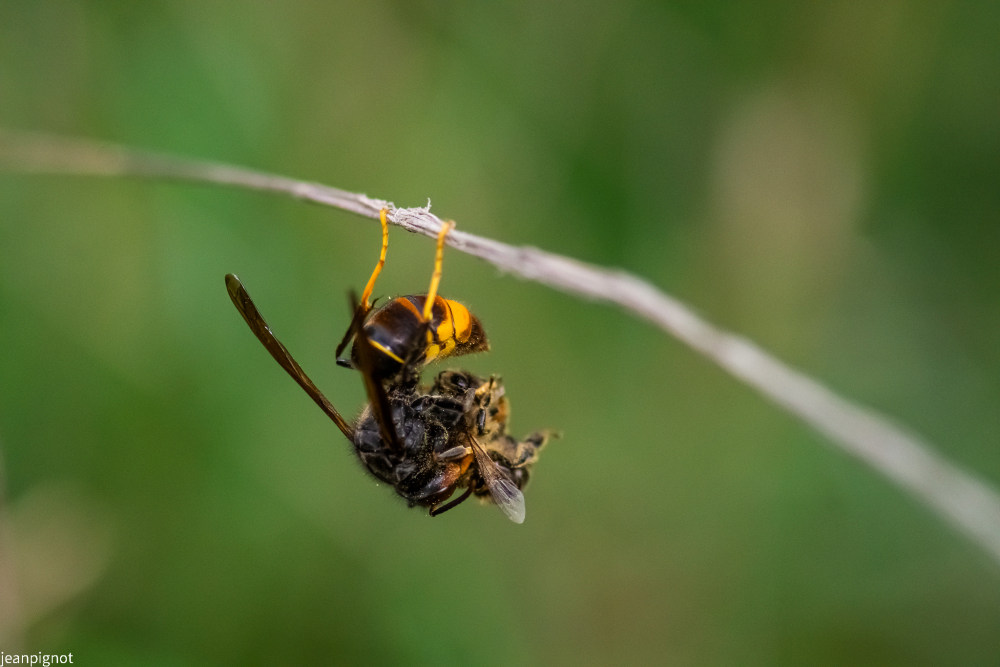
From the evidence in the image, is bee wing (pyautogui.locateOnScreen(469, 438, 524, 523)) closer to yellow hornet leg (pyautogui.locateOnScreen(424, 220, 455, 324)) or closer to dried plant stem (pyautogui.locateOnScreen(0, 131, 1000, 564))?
yellow hornet leg (pyautogui.locateOnScreen(424, 220, 455, 324))

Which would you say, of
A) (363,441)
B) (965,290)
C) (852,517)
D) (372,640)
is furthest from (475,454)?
(965,290)

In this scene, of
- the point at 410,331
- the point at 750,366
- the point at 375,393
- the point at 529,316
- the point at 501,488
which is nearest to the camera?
the point at 750,366

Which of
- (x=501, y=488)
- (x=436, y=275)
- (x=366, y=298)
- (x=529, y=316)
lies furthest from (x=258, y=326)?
(x=529, y=316)

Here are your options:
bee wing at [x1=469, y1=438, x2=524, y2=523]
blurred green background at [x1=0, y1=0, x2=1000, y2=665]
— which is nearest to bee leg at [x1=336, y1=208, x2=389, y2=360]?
bee wing at [x1=469, y1=438, x2=524, y2=523]

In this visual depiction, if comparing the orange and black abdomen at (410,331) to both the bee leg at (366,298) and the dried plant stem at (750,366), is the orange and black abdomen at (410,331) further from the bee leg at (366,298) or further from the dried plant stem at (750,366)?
the dried plant stem at (750,366)

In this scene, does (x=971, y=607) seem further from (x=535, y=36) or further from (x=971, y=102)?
(x=535, y=36)

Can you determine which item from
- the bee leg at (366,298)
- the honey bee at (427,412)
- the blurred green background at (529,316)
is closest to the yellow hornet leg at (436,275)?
the honey bee at (427,412)

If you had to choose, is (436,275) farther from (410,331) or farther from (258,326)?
(258,326)
